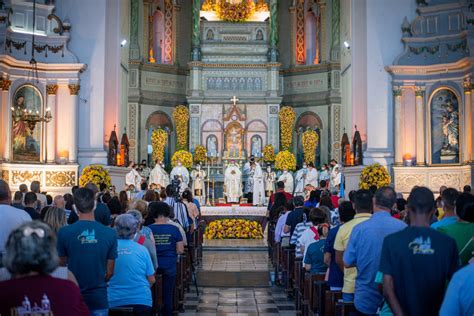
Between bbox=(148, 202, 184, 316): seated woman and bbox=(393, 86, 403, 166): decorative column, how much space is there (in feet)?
53.4

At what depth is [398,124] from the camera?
25031 millimetres

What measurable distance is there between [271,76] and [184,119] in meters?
4.30

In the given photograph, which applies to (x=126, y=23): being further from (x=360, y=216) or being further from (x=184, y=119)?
(x=360, y=216)

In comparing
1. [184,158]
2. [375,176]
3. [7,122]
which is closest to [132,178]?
[184,158]

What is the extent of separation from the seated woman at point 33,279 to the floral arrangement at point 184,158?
2814 cm

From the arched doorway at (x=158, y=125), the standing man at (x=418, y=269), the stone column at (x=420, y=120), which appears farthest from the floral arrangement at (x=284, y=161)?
the standing man at (x=418, y=269)

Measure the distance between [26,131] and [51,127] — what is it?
0.81 meters

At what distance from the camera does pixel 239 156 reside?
34.0 metres

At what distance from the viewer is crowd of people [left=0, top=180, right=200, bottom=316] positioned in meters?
3.92

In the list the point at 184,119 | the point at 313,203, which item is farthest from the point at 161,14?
the point at 313,203

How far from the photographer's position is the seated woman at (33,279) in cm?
387

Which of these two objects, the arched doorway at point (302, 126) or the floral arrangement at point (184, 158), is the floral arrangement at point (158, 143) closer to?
the floral arrangement at point (184, 158)

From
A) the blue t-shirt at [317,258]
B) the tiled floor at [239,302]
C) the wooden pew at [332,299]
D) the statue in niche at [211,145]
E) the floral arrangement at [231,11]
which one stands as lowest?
the tiled floor at [239,302]

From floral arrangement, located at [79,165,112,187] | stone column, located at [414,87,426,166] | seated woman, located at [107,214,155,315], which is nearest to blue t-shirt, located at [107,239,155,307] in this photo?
seated woman, located at [107,214,155,315]
